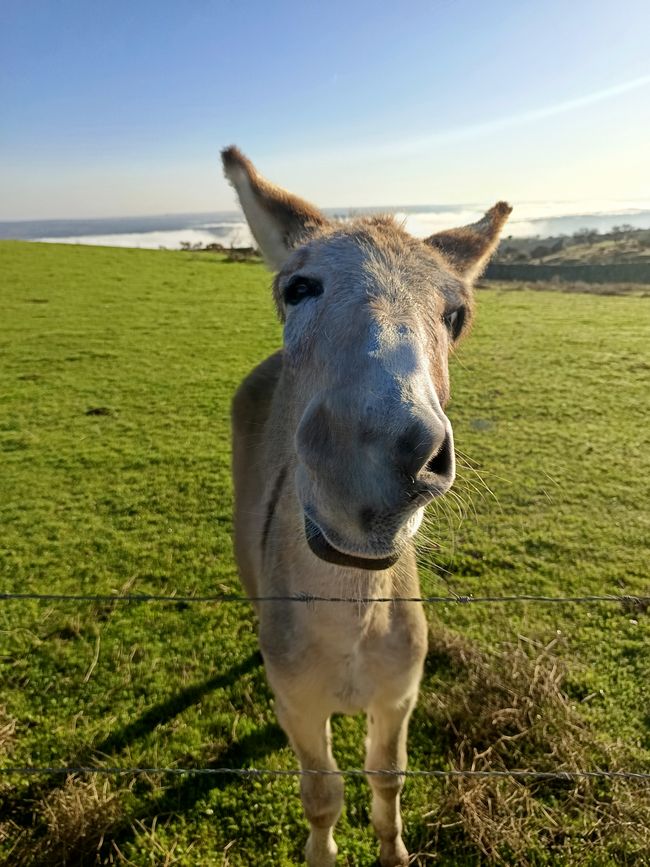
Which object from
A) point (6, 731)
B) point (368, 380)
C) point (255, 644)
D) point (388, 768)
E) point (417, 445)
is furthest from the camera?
point (255, 644)

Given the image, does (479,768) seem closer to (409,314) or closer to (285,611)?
(285,611)

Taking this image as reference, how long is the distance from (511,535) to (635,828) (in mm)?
2899

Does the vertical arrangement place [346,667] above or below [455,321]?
below

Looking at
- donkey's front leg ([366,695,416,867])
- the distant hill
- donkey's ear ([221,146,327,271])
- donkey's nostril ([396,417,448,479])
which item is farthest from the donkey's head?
the distant hill

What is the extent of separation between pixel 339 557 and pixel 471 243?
1817mm

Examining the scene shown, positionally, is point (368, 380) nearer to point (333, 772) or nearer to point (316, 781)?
point (333, 772)

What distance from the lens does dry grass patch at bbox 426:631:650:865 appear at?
2.74m

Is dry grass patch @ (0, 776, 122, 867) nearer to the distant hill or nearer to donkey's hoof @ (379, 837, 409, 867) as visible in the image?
donkey's hoof @ (379, 837, 409, 867)

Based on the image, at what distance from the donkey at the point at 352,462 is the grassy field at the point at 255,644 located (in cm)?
43

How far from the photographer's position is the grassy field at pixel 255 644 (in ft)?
9.31

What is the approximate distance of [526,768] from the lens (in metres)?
3.10

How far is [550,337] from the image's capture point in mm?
13266

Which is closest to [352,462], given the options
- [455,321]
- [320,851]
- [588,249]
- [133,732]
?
[455,321]

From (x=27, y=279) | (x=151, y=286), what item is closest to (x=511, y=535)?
(x=151, y=286)
